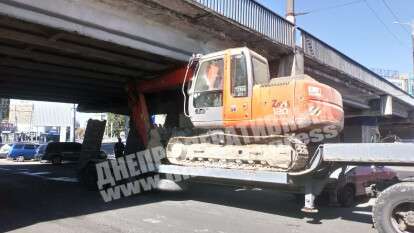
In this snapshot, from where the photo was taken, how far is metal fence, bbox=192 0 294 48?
1330 cm

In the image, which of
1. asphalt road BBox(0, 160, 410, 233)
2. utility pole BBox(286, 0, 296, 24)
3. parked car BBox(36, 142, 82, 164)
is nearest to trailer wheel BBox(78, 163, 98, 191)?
asphalt road BBox(0, 160, 410, 233)

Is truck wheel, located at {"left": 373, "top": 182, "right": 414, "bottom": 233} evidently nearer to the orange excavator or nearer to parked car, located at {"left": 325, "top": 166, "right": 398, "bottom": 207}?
parked car, located at {"left": 325, "top": 166, "right": 398, "bottom": 207}

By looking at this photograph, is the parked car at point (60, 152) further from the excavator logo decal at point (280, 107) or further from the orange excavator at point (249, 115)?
the excavator logo decal at point (280, 107)

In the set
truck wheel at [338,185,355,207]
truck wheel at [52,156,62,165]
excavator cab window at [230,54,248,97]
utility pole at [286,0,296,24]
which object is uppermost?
utility pole at [286,0,296,24]

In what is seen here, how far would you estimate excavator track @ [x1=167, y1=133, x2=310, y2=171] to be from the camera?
869cm

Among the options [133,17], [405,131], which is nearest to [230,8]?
[133,17]

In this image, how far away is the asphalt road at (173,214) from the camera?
841 centimetres

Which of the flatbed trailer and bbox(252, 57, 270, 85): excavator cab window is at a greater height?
bbox(252, 57, 270, 85): excavator cab window

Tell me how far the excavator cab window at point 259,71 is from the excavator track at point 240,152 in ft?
4.51

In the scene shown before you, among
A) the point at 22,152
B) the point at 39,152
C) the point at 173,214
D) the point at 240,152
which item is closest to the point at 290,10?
the point at 240,152

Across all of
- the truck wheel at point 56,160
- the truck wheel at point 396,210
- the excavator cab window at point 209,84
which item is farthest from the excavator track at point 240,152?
the truck wheel at point 56,160

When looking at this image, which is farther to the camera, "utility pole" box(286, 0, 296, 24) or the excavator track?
"utility pole" box(286, 0, 296, 24)

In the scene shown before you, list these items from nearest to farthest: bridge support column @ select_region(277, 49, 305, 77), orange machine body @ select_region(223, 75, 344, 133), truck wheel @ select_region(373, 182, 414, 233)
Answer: truck wheel @ select_region(373, 182, 414, 233), orange machine body @ select_region(223, 75, 344, 133), bridge support column @ select_region(277, 49, 305, 77)

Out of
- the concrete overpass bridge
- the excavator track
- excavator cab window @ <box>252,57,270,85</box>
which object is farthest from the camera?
the concrete overpass bridge
